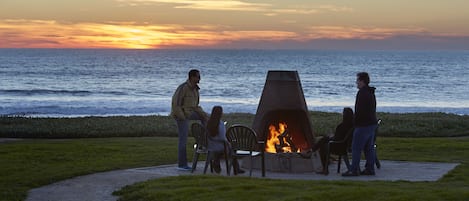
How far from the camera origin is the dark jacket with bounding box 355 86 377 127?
470 inches

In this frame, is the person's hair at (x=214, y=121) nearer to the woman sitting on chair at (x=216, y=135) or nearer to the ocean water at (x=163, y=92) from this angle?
the woman sitting on chair at (x=216, y=135)

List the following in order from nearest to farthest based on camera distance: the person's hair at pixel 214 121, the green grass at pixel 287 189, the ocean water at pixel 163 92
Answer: the green grass at pixel 287 189, the person's hair at pixel 214 121, the ocean water at pixel 163 92

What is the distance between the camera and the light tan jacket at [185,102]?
12.4 m

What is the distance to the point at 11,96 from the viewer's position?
57438mm

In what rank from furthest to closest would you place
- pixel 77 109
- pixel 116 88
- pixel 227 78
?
1. pixel 227 78
2. pixel 116 88
3. pixel 77 109

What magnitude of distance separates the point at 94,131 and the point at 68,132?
810 millimetres

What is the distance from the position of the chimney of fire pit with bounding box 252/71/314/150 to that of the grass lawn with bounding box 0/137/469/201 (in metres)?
2.09

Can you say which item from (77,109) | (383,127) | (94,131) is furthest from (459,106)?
(94,131)

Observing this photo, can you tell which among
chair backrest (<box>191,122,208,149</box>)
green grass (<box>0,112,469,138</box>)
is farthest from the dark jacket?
green grass (<box>0,112,469,138</box>)

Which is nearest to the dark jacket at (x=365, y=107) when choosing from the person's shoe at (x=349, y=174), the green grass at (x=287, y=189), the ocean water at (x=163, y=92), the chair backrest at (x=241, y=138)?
the person's shoe at (x=349, y=174)

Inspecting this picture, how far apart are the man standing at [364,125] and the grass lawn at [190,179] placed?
4.17 feet

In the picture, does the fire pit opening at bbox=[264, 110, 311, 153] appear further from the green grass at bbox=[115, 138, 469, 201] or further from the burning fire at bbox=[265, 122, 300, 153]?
the green grass at bbox=[115, 138, 469, 201]

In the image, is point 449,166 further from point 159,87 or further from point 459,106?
point 159,87

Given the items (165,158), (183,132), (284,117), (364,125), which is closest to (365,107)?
(364,125)
